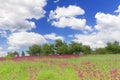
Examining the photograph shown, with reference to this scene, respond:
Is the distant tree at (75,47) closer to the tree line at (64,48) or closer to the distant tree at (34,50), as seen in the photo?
the tree line at (64,48)

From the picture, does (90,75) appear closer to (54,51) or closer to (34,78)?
(34,78)

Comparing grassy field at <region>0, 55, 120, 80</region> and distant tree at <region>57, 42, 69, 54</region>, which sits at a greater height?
distant tree at <region>57, 42, 69, 54</region>

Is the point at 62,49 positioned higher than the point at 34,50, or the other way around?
the point at 34,50

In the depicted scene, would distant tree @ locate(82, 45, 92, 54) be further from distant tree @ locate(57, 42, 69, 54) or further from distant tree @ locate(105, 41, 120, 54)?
distant tree @ locate(57, 42, 69, 54)

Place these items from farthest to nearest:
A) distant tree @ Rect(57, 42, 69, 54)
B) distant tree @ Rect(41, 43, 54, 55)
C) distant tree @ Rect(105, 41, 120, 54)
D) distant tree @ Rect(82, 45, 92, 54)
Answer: distant tree @ Rect(105, 41, 120, 54)
distant tree @ Rect(82, 45, 92, 54)
distant tree @ Rect(41, 43, 54, 55)
distant tree @ Rect(57, 42, 69, 54)

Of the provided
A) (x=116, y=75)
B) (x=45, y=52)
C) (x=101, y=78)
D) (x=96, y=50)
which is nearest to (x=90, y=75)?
(x=101, y=78)

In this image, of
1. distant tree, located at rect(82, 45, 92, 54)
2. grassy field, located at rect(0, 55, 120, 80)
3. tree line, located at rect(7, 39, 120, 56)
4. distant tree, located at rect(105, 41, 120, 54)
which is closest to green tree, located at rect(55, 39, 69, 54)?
tree line, located at rect(7, 39, 120, 56)

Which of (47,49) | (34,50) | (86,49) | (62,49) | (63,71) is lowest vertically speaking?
(63,71)

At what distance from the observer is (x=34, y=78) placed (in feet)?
34.3

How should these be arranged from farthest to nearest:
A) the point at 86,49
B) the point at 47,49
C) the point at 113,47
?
the point at 113,47 < the point at 86,49 < the point at 47,49

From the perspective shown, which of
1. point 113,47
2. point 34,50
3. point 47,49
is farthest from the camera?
point 113,47

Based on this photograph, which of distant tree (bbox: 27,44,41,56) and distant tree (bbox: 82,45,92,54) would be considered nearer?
distant tree (bbox: 82,45,92,54)

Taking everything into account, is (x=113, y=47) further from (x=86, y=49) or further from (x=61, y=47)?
(x=61, y=47)

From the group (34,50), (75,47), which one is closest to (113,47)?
(75,47)
